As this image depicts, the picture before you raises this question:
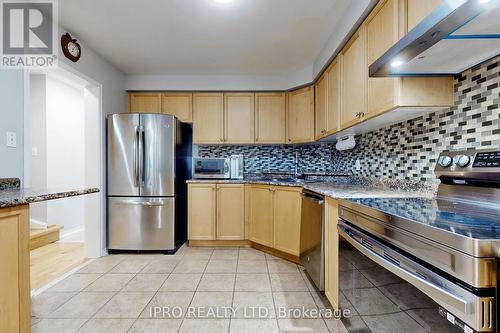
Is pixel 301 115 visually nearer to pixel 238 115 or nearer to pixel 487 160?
pixel 238 115

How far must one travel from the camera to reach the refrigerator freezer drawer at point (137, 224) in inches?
117

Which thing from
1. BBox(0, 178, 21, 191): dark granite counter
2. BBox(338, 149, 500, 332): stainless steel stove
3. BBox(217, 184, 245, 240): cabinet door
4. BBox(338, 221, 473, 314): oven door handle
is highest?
BBox(0, 178, 21, 191): dark granite counter

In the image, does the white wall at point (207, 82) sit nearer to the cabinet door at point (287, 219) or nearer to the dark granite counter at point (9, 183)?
the cabinet door at point (287, 219)

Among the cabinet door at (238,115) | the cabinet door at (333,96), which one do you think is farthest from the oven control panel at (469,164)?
the cabinet door at (238,115)

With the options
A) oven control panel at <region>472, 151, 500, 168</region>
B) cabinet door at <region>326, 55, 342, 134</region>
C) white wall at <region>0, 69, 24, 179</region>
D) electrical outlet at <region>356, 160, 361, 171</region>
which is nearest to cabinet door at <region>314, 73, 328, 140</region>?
cabinet door at <region>326, 55, 342, 134</region>

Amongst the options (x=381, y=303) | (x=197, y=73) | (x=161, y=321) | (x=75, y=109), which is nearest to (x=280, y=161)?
(x=197, y=73)

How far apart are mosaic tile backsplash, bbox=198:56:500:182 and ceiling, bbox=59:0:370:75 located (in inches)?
34.9

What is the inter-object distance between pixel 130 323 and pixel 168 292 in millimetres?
426

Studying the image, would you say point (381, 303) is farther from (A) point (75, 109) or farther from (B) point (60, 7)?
(A) point (75, 109)

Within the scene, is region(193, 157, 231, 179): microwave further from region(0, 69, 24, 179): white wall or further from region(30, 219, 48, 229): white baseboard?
region(30, 219, 48, 229): white baseboard

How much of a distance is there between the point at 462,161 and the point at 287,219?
5.73 feet

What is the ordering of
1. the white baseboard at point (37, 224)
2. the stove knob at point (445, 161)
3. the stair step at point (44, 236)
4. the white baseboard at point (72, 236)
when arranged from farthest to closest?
1. the white baseboard at point (72, 236)
2. the white baseboard at point (37, 224)
3. the stair step at point (44, 236)
4. the stove knob at point (445, 161)

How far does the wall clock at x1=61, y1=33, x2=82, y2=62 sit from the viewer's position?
233cm

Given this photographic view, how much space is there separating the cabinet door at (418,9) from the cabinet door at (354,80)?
0.47m
